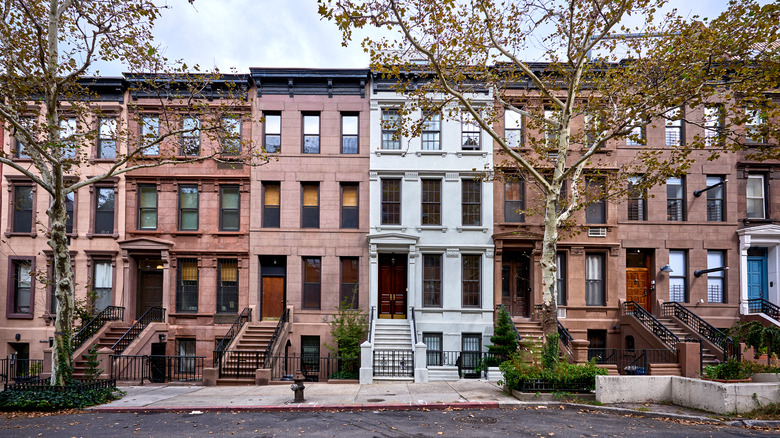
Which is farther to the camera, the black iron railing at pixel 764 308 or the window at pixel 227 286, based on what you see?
the window at pixel 227 286

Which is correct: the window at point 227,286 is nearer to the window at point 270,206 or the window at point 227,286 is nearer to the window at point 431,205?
the window at point 270,206

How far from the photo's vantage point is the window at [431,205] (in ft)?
65.4

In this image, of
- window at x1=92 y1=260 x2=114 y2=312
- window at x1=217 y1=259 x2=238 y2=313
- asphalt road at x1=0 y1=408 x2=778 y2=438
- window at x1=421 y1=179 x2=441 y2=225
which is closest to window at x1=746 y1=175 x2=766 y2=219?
window at x1=421 y1=179 x2=441 y2=225

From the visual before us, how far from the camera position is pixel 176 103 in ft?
67.6

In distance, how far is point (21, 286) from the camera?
65.1ft

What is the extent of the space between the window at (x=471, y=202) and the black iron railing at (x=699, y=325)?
27.3 ft

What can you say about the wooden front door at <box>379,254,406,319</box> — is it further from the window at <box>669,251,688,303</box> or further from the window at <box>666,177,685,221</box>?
the window at <box>666,177,685,221</box>

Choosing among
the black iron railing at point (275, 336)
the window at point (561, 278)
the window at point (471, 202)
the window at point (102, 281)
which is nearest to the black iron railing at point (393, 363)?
the black iron railing at point (275, 336)

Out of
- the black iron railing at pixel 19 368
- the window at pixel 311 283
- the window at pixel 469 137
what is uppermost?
the window at pixel 469 137

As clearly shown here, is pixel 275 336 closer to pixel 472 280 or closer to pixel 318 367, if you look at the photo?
pixel 318 367

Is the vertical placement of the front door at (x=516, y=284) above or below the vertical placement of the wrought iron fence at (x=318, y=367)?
above

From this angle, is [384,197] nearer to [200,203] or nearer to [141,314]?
[200,203]

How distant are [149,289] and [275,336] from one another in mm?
6832

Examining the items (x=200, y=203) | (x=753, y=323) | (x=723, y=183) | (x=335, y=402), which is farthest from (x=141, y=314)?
(x=723, y=183)
